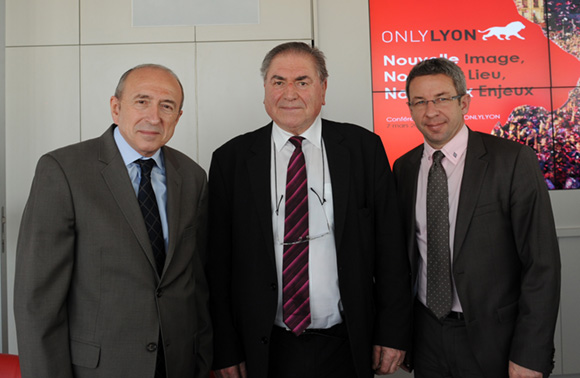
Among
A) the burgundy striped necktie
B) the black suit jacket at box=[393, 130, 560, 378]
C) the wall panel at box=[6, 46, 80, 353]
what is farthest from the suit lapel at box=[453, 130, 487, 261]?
the wall panel at box=[6, 46, 80, 353]

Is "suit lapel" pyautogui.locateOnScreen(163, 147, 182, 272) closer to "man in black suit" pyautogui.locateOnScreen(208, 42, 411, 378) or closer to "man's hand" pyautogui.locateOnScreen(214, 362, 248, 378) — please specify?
"man in black suit" pyautogui.locateOnScreen(208, 42, 411, 378)

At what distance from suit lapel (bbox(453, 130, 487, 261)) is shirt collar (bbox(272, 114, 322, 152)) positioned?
69 centimetres

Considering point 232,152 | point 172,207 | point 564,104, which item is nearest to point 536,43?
point 564,104

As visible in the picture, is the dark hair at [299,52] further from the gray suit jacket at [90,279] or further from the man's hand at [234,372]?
the man's hand at [234,372]

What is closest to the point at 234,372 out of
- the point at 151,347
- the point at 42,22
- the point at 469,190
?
the point at 151,347

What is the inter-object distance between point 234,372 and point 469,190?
134 cm

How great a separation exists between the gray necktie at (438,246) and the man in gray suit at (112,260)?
109 centimetres

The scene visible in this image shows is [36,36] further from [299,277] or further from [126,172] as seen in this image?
[299,277]

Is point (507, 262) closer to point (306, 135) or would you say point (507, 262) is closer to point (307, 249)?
point (307, 249)

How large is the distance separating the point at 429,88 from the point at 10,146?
127 inches

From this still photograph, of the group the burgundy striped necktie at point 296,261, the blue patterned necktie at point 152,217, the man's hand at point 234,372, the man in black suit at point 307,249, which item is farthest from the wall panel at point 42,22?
the man's hand at point 234,372

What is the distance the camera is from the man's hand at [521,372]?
1822mm

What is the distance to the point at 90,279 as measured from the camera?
1.56 metres

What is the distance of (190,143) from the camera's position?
3533mm
